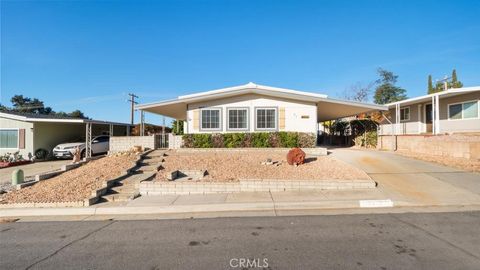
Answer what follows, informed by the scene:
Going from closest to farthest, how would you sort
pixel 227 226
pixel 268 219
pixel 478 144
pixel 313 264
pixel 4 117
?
pixel 313 264
pixel 227 226
pixel 268 219
pixel 478 144
pixel 4 117

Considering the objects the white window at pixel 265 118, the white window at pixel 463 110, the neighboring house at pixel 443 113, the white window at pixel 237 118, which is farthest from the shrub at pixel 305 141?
the white window at pixel 463 110

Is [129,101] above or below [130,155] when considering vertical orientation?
above

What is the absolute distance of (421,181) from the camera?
341 inches

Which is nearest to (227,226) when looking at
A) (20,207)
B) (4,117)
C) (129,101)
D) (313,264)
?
(313,264)

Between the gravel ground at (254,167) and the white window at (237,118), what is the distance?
2659 millimetres

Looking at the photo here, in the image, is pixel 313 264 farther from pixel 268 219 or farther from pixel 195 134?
pixel 195 134

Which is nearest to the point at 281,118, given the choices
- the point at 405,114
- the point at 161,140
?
the point at 161,140

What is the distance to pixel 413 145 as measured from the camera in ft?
47.7

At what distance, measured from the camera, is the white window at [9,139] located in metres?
18.2

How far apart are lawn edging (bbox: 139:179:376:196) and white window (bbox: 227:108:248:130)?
7361 millimetres

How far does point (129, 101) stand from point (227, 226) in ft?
94.7

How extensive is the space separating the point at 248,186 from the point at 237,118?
764cm

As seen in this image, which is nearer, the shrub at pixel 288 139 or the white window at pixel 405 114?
the shrub at pixel 288 139

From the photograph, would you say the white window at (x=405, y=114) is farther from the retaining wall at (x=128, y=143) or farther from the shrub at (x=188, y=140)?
the retaining wall at (x=128, y=143)
